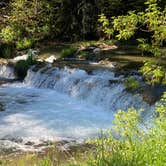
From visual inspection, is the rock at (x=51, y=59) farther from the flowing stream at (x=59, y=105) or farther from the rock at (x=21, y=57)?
the flowing stream at (x=59, y=105)

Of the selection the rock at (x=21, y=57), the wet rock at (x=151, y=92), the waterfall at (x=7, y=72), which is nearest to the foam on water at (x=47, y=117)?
the wet rock at (x=151, y=92)

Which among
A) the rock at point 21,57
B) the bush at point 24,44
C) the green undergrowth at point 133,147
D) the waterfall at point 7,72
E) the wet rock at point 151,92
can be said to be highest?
the green undergrowth at point 133,147

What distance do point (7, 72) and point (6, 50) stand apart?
2.17 metres

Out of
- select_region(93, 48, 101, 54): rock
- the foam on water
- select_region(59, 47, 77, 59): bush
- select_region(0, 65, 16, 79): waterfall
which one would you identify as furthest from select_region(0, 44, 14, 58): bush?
the foam on water

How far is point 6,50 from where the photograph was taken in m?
17.2

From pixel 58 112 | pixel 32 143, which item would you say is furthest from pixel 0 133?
pixel 58 112

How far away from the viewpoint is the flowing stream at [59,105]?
337 inches

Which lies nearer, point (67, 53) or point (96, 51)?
point (67, 53)

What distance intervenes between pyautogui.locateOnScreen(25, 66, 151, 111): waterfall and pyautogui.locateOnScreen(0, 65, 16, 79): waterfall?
76 cm

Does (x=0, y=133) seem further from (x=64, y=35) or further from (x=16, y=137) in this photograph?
(x=64, y=35)

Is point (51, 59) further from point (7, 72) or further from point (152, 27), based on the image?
point (152, 27)

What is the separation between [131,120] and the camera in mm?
4320

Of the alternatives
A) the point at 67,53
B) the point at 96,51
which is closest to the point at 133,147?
the point at 67,53

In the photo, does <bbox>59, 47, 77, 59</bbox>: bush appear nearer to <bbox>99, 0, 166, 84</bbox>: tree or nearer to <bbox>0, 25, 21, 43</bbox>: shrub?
<bbox>0, 25, 21, 43</bbox>: shrub
